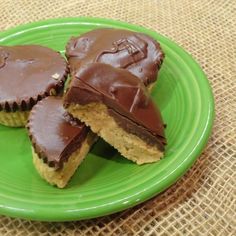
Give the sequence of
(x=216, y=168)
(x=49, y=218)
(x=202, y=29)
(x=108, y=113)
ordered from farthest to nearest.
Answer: (x=202, y=29) → (x=216, y=168) → (x=108, y=113) → (x=49, y=218)

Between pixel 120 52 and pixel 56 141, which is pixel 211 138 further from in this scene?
pixel 56 141

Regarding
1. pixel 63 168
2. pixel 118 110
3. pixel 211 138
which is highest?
pixel 118 110

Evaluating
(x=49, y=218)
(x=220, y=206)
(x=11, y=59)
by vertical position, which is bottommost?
(x=220, y=206)

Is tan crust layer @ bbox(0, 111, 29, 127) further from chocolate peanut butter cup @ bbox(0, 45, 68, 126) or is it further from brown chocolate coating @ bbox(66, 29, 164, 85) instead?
brown chocolate coating @ bbox(66, 29, 164, 85)

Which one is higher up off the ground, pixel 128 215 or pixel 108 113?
pixel 108 113

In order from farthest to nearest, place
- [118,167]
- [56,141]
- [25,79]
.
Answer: [25,79], [118,167], [56,141]

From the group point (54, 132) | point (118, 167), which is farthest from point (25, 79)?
point (118, 167)

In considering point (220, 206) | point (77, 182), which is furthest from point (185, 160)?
point (77, 182)

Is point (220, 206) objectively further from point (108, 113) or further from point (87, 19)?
point (87, 19)
